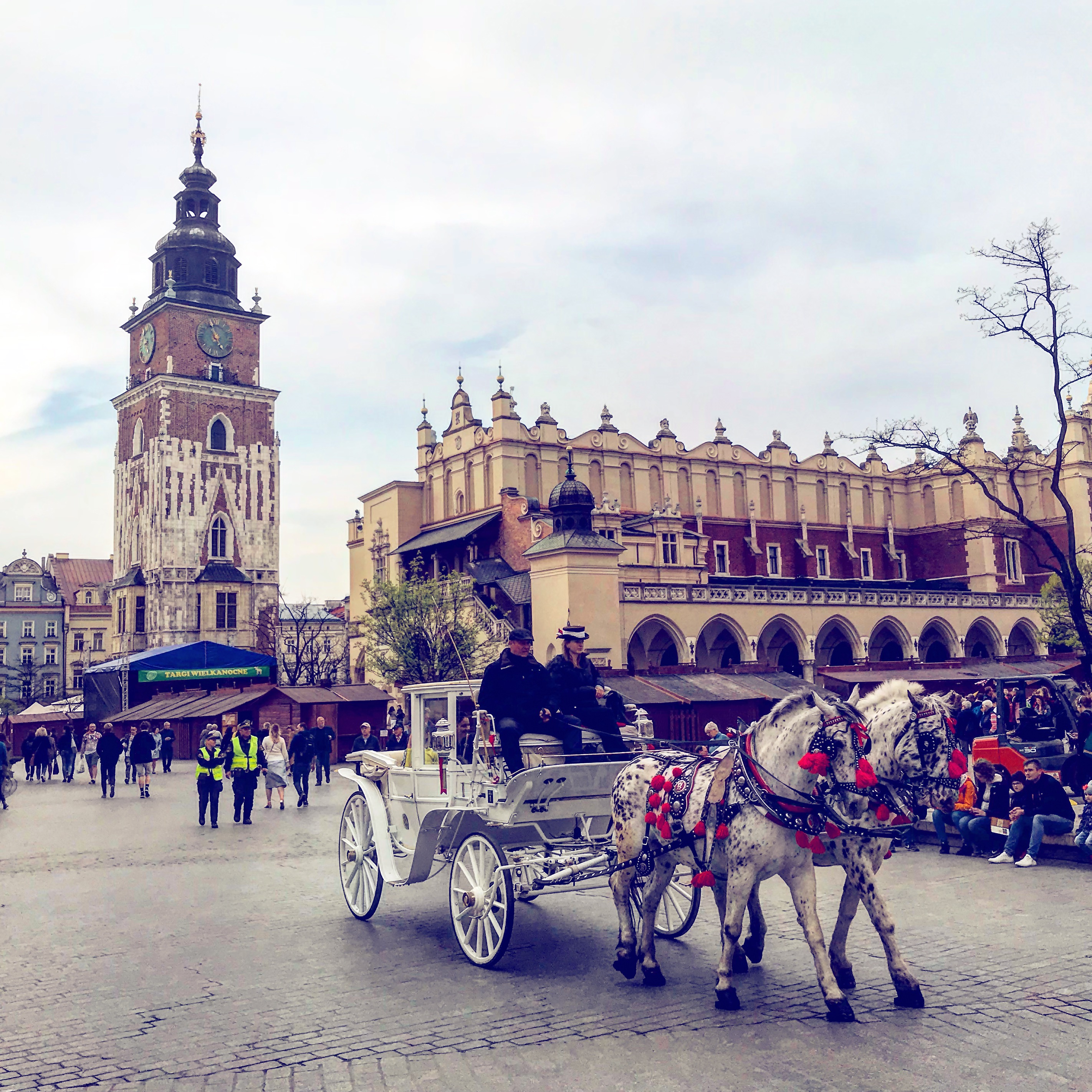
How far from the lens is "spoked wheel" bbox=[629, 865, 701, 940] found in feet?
28.1

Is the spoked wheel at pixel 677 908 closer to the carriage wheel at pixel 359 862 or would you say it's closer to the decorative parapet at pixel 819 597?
the carriage wheel at pixel 359 862

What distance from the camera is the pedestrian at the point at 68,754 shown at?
29859mm

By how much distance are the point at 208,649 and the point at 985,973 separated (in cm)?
3945

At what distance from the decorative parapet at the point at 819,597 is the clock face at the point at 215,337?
40.4 metres

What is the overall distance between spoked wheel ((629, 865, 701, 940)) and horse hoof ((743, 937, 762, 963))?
1.93 feet

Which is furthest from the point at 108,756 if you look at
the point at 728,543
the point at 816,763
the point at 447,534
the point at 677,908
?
the point at 728,543

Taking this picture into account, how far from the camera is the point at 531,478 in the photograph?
46.3 metres

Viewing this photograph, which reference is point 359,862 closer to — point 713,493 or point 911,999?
point 911,999

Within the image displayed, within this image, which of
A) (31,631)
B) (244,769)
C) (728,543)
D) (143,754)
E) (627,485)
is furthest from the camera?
(31,631)

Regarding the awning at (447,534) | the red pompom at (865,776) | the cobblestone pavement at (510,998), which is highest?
the awning at (447,534)

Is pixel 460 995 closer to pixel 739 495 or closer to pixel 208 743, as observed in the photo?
pixel 208 743

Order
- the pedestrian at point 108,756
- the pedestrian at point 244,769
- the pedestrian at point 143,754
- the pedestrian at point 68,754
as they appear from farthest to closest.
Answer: the pedestrian at point 68,754 < the pedestrian at point 108,756 < the pedestrian at point 143,754 < the pedestrian at point 244,769

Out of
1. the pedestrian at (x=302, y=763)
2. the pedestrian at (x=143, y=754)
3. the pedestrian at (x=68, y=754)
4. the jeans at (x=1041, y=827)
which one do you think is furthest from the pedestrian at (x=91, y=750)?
the jeans at (x=1041, y=827)

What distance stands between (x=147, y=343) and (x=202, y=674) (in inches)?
1262
